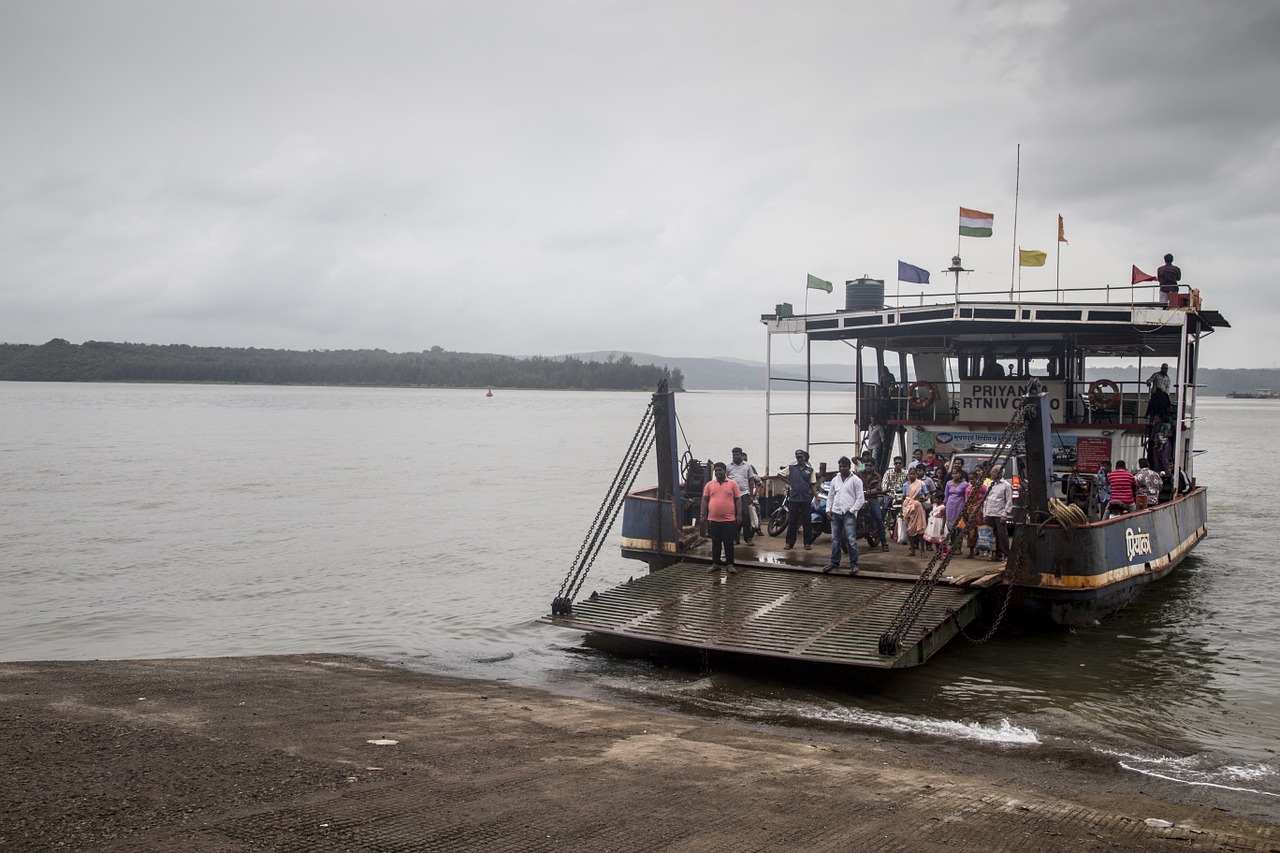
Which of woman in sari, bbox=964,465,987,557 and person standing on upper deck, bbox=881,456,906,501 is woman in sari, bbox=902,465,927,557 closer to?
woman in sari, bbox=964,465,987,557

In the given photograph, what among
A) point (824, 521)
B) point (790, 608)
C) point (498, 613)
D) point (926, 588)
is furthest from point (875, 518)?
point (498, 613)

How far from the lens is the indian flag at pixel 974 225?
1667 cm

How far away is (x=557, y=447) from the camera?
61469 mm

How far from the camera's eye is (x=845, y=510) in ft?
40.4

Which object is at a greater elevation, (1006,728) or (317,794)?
(317,794)

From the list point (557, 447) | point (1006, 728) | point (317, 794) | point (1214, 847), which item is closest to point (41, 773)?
point (317, 794)

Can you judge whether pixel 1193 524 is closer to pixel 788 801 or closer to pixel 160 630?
pixel 788 801

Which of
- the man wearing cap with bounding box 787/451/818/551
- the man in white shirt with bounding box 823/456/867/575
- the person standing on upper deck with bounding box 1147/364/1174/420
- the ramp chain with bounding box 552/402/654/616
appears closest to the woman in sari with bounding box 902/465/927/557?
the man wearing cap with bounding box 787/451/818/551

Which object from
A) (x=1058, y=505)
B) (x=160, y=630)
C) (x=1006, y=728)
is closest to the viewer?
(x=1006, y=728)

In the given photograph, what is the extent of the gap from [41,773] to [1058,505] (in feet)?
33.9

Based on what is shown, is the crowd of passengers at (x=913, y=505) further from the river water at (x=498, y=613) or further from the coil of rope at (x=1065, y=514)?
the river water at (x=498, y=613)

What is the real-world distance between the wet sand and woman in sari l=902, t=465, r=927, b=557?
5.26 m

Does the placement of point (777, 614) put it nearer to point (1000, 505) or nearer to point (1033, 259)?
point (1000, 505)

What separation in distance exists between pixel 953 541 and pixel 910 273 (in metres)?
6.96
